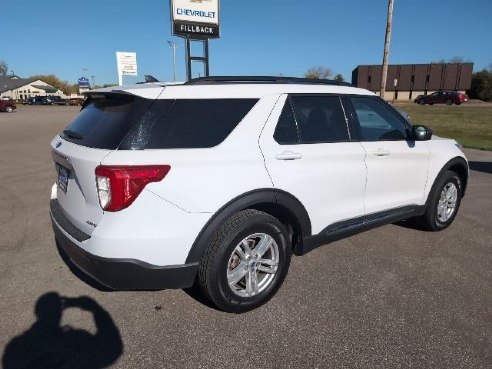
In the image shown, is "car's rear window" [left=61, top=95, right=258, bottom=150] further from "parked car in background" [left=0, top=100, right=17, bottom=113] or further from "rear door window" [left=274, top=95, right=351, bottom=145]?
"parked car in background" [left=0, top=100, right=17, bottom=113]

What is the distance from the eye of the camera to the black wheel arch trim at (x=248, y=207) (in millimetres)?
2641

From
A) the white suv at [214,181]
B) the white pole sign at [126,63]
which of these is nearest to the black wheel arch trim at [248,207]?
the white suv at [214,181]

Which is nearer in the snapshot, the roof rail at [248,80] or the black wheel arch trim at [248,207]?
the black wheel arch trim at [248,207]

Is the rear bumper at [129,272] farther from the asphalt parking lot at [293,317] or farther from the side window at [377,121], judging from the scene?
the side window at [377,121]

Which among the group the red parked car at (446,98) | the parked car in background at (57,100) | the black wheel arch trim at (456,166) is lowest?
the parked car in background at (57,100)

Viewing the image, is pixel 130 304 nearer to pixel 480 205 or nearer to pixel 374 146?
pixel 374 146

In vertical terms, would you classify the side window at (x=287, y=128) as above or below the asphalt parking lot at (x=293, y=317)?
above

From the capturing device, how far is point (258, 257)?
3018 millimetres

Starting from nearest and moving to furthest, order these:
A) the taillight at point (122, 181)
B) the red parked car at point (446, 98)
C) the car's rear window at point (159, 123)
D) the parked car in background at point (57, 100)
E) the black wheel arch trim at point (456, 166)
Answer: the taillight at point (122, 181) < the car's rear window at point (159, 123) < the black wheel arch trim at point (456, 166) < the red parked car at point (446, 98) < the parked car in background at point (57, 100)

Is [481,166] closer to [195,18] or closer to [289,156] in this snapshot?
[289,156]

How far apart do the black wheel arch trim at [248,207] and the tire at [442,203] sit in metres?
2.07

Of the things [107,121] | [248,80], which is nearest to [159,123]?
[107,121]

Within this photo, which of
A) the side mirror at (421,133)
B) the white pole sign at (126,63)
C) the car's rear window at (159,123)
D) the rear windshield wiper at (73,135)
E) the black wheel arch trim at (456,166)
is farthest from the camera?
the white pole sign at (126,63)

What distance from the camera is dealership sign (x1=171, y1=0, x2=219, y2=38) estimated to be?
14.2 metres
